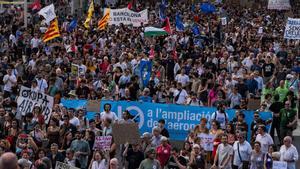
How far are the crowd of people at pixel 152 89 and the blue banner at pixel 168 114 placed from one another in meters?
0.33

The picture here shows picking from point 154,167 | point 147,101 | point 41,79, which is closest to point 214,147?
point 154,167

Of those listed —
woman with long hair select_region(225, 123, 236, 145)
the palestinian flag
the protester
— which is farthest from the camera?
the palestinian flag

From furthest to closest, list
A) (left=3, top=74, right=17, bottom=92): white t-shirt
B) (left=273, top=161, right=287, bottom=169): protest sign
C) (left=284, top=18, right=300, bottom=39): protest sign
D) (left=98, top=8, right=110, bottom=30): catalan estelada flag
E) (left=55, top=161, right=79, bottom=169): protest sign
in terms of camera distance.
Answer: (left=98, top=8, right=110, bottom=30): catalan estelada flag < (left=284, top=18, right=300, bottom=39): protest sign < (left=3, top=74, right=17, bottom=92): white t-shirt < (left=273, top=161, right=287, bottom=169): protest sign < (left=55, top=161, right=79, bottom=169): protest sign

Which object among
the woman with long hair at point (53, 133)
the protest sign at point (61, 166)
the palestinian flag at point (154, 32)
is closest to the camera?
the protest sign at point (61, 166)

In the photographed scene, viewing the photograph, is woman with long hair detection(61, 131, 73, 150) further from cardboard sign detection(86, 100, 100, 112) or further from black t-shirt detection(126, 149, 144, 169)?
cardboard sign detection(86, 100, 100, 112)

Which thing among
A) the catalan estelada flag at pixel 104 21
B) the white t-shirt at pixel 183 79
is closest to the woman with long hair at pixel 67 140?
the white t-shirt at pixel 183 79

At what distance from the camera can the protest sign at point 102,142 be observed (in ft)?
49.2

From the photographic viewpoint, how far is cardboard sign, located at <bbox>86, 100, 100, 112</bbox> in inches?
725

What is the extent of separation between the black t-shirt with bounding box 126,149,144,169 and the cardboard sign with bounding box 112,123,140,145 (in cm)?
42

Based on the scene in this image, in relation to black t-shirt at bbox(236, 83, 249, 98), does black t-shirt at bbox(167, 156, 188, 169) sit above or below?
below

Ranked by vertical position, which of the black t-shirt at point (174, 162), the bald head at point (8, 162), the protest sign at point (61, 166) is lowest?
the black t-shirt at point (174, 162)

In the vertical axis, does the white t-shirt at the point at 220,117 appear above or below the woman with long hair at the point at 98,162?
above

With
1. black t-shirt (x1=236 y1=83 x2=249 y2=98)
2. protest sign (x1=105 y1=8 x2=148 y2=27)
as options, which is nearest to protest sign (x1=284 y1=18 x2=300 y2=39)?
protest sign (x1=105 y1=8 x2=148 y2=27)

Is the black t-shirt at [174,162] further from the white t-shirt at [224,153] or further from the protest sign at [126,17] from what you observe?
the protest sign at [126,17]
